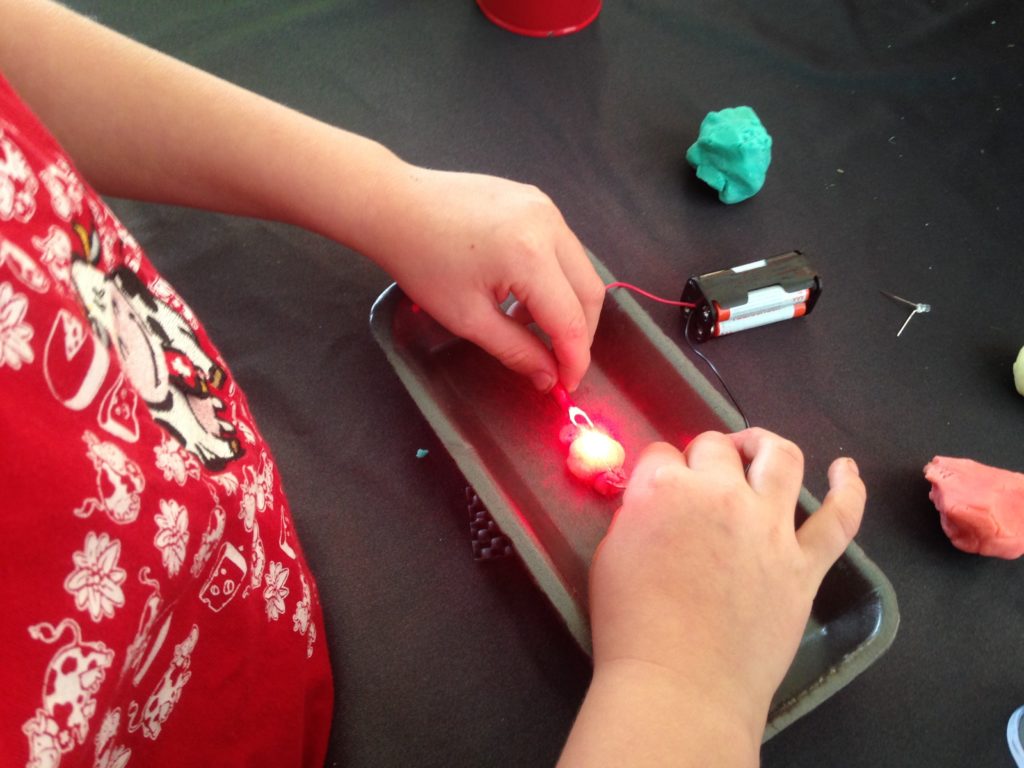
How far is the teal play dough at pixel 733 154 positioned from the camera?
0.84 m

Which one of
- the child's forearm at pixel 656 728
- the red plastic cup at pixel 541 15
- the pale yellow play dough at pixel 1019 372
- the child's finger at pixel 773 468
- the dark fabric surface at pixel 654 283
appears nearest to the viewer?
the child's forearm at pixel 656 728

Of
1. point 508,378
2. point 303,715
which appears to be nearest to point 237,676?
point 303,715

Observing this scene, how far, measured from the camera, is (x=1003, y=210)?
0.89 m

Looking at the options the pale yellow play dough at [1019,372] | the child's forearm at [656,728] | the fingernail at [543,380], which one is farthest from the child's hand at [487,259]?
the pale yellow play dough at [1019,372]

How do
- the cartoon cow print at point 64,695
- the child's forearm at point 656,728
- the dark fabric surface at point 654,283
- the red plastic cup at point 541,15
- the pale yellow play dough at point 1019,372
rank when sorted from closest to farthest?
the cartoon cow print at point 64,695
the child's forearm at point 656,728
the dark fabric surface at point 654,283
the pale yellow play dough at point 1019,372
the red plastic cup at point 541,15

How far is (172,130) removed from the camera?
58cm

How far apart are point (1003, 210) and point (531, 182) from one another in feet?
1.96

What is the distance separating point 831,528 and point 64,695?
483mm

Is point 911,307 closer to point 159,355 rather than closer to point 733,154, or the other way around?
point 733,154

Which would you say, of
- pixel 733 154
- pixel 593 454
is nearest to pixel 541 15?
pixel 733 154

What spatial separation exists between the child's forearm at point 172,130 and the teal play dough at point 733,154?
1.46 feet

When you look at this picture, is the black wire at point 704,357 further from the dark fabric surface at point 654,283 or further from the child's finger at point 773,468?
the child's finger at point 773,468

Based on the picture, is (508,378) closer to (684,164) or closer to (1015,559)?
(684,164)

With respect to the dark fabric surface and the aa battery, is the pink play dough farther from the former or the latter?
the aa battery
